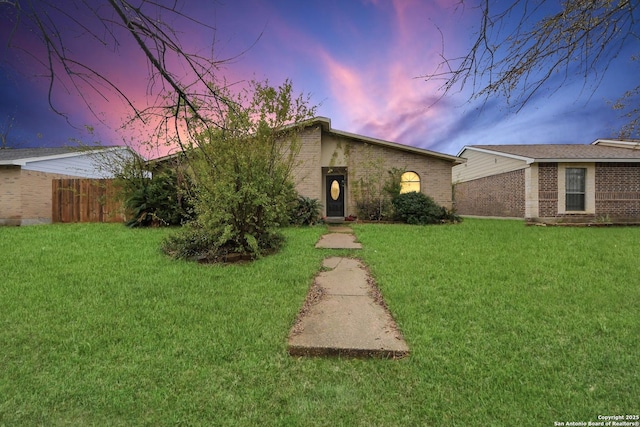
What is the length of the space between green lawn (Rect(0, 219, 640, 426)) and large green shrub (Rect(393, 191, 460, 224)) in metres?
6.39

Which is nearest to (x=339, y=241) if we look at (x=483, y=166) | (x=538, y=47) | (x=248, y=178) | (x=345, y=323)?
(x=248, y=178)

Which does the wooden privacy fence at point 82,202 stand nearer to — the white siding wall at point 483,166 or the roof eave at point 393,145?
the roof eave at point 393,145

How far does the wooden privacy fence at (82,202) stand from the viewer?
1176 centimetres

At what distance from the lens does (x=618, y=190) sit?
523 inches

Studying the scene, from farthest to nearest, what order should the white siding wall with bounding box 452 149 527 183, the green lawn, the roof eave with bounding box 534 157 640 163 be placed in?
the white siding wall with bounding box 452 149 527 183
the roof eave with bounding box 534 157 640 163
the green lawn

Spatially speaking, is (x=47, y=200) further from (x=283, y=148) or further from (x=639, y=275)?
(x=639, y=275)

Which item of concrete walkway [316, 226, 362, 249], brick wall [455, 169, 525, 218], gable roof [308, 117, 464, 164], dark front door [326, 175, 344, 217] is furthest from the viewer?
brick wall [455, 169, 525, 218]

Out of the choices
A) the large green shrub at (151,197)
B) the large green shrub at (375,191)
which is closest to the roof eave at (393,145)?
the large green shrub at (375,191)

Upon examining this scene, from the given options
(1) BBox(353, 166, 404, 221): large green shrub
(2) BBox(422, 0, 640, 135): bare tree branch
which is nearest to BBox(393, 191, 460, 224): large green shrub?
(1) BBox(353, 166, 404, 221): large green shrub

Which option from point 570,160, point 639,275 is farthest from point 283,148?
point 570,160

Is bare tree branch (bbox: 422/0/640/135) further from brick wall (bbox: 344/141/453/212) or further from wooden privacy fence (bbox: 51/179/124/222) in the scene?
wooden privacy fence (bbox: 51/179/124/222)

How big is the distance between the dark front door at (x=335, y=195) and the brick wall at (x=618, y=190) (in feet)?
37.8

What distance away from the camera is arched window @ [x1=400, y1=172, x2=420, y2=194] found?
13.0 m

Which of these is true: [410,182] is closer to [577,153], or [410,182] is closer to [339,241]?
[339,241]
